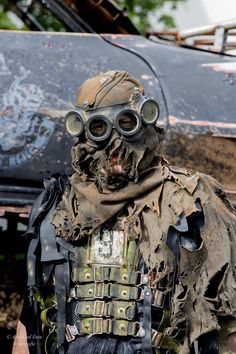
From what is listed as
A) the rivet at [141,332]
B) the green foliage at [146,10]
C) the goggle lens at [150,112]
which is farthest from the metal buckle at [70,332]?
the green foliage at [146,10]

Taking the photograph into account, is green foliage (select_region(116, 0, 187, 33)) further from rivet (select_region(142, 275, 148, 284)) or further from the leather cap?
rivet (select_region(142, 275, 148, 284))

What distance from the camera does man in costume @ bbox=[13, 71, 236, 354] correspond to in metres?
5.18

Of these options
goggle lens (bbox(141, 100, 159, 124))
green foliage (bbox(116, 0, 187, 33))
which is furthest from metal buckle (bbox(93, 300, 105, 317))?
green foliage (bbox(116, 0, 187, 33))

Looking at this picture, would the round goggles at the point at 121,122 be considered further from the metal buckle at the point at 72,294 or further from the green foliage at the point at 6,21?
the green foliage at the point at 6,21

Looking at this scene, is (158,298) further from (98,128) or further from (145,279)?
(98,128)

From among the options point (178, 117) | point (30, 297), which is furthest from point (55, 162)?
point (30, 297)

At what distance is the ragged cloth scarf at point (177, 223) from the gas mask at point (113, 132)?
6cm

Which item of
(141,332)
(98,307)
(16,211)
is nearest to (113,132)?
(98,307)

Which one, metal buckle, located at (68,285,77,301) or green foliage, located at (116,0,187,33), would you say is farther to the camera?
green foliage, located at (116,0,187,33)

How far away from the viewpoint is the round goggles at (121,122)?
17.1ft

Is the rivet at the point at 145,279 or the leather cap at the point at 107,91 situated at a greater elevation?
the leather cap at the point at 107,91

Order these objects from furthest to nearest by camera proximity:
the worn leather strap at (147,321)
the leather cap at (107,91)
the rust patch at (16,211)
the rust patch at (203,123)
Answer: the rust patch at (203,123), the rust patch at (16,211), the leather cap at (107,91), the worn leather strap at (147,321)

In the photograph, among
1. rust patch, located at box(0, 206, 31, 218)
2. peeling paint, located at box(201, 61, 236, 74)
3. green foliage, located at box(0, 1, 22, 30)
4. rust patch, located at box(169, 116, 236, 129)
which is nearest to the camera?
rust patch, located at box(0, 206, 31, 218)

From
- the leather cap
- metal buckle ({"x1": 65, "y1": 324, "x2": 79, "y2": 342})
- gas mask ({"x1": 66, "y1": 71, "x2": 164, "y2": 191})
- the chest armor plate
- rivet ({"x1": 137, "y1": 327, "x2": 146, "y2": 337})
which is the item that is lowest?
metal buckle ({"x1": 65, "y1": 324, "x2": 79, "y2": 342})
